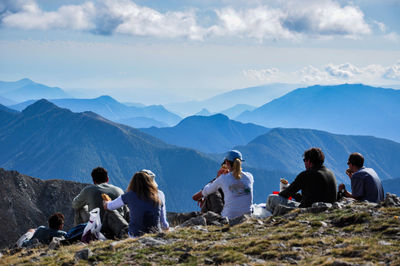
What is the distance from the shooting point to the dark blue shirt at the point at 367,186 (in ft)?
40.2

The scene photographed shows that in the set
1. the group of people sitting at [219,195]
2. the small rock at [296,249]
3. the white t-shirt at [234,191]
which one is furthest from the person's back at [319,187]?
the small rock at [296,249]

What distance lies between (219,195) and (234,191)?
1.53 meters

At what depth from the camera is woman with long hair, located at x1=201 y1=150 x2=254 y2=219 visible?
37.8 feet

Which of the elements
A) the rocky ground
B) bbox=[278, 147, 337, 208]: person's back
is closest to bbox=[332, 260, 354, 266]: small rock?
the rocky ground

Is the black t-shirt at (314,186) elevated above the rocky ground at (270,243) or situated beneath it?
elevated above

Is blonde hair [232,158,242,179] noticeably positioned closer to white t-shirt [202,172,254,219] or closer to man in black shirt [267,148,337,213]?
white t-shirt [202,172,254,219]

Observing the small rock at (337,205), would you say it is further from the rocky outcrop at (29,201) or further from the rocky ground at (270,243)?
the rocky outcrop at (29,201)

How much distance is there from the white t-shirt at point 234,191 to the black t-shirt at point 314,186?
3.00 ft

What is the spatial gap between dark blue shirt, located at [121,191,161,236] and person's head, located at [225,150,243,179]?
2078 mm

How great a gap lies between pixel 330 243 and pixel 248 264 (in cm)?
183

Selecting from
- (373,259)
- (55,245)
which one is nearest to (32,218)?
(55,245)

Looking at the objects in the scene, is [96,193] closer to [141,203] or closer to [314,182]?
[141,203]

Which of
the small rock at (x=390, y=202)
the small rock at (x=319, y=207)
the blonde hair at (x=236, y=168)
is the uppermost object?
the blonde hair at (x=236, y=168)

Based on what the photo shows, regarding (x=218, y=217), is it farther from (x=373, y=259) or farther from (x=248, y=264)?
(x=373, y=259)
